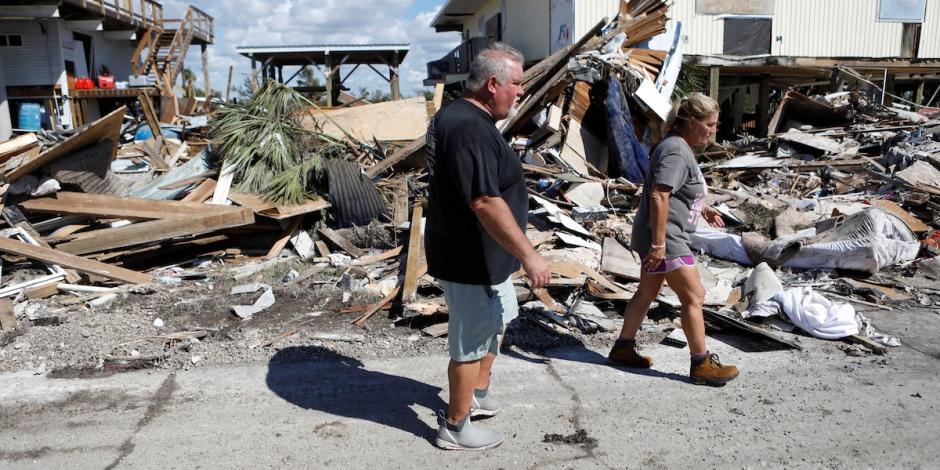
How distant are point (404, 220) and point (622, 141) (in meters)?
3.77

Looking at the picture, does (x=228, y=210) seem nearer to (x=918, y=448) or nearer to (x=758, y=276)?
(x=758, y=276)

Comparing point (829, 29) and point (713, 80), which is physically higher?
point (829, 29)

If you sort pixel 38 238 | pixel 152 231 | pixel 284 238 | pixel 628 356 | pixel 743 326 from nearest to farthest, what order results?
pixel 628 356 → pixel 743 326 → pixel 38 238 → pixel 152 231 → pixel 284 238

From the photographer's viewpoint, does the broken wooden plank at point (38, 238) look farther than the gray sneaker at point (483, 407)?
Yes

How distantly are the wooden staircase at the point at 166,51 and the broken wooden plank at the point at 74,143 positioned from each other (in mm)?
23675

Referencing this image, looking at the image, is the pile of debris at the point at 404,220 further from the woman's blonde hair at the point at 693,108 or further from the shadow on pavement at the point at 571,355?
the woman's blonde hair at the point at 693,108

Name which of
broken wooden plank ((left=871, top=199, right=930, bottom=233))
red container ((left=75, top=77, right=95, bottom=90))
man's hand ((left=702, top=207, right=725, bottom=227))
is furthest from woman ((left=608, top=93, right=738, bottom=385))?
red container ((left=75, top=77, right=95, bottom=90))

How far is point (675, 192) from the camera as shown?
3693mm

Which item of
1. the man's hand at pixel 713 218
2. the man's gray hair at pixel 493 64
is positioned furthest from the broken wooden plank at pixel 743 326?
the man's gray hair at pixel 493 64

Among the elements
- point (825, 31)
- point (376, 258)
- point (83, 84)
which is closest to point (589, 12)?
point (825, 31)

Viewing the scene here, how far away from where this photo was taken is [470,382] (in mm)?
3025

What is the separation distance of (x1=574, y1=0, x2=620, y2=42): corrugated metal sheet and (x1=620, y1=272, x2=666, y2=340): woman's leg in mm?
12552

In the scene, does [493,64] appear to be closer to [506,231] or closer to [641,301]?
[506,231]

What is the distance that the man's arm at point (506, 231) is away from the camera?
267 centimetres
